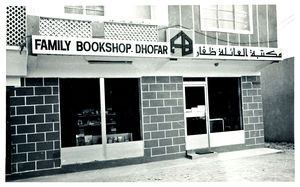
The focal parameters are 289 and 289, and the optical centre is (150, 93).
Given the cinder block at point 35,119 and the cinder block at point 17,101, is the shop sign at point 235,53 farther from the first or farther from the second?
the cinder block at point 17,101

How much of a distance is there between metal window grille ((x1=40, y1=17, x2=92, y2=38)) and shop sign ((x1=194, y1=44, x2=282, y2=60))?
10.2ft

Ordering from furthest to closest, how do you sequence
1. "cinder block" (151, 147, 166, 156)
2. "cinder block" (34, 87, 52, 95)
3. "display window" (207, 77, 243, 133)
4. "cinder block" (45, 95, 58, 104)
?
"display window" (207, 77, 243, 133)
"cinder block" (151, 147, 166, 156)
"cinder block" (45, 95, 58, 104)
"cinder block" (34, 87, 52, 95)

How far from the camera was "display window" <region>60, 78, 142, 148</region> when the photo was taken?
809 centimetres

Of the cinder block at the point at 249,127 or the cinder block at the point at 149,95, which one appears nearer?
the cinder block at the point at 149,95

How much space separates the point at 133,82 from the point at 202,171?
130 inches

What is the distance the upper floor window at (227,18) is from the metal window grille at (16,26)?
5.37 metres

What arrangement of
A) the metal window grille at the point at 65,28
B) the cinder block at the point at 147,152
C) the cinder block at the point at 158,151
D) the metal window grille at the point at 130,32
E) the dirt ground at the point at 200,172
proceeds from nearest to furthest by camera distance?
the dirt ground at the point at 200,172, the metal window grille at the point at 65,28, the metal window grille at the point at 130,32, the cinder block at the point at 147,152, the cinder block at the point at 158,151

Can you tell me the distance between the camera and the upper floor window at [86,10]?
7.92 m

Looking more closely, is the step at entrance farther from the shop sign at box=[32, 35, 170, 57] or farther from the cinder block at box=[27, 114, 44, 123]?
the cinder block at box=[27, 114, 44, 123]

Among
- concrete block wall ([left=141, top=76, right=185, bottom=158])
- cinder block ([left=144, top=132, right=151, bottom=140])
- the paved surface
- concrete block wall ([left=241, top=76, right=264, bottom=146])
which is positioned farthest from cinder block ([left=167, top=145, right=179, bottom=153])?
concrete block wall ([left=241, top=76, right=264, bottom=146])

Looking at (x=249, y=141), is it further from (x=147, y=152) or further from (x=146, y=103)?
(x=146, y=103)

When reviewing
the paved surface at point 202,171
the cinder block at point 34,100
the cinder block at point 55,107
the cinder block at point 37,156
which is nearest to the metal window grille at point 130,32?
the cinder block at point 55,107

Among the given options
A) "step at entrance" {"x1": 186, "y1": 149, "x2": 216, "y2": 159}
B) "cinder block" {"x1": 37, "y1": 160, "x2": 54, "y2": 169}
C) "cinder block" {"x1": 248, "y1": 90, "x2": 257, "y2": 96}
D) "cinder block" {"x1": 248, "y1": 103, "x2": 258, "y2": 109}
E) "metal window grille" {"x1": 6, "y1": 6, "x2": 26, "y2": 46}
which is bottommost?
"step at entrance" {"x1": 186, "y1": 149, "x2": 216, "y2": 159}

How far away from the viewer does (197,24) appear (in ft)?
30.2
